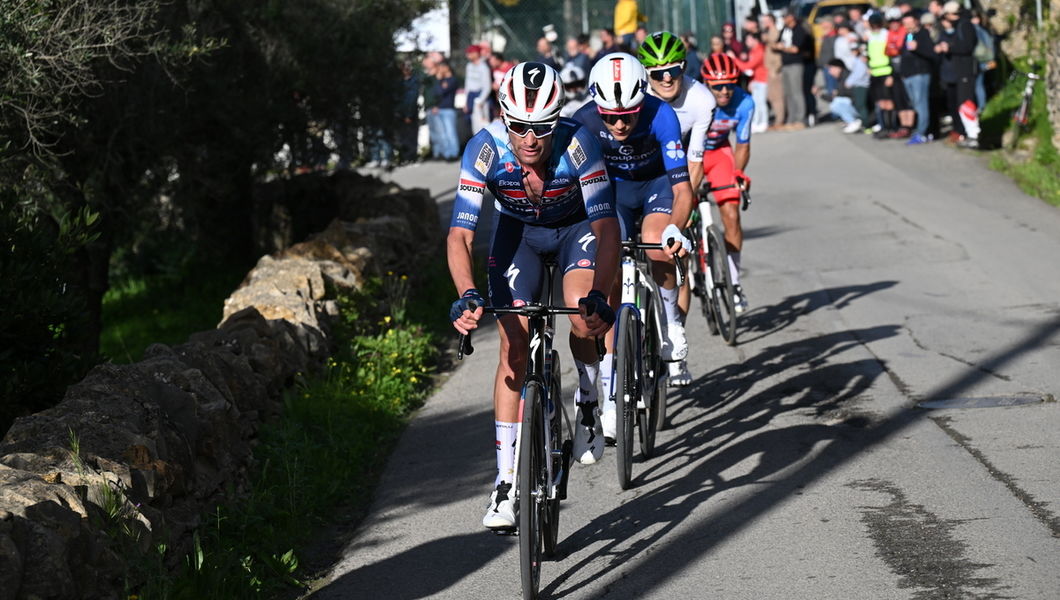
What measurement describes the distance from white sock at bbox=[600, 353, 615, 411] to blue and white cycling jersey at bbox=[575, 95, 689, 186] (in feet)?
3.81

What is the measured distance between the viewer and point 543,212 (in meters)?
6.81

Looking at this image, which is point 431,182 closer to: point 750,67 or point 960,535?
point 750,67

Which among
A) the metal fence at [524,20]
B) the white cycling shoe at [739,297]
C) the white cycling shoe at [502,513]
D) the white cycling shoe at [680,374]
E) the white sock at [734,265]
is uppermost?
the metal fence at [524,20]

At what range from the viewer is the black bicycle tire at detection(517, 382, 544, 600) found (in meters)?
5.64

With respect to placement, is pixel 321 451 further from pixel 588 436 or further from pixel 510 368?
pixel 510 368

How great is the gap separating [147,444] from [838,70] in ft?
70.6

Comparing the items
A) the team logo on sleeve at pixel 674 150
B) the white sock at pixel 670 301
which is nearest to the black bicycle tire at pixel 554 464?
the team logo on sleeve at pixel 674 150

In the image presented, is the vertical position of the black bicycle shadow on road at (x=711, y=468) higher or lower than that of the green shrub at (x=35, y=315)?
lower

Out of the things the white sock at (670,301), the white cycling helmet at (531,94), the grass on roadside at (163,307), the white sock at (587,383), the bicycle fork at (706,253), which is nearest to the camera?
the white cycling helmet at (531,94)

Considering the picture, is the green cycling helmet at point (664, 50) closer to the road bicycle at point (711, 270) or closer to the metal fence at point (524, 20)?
the road bicycle at point (711, 270)

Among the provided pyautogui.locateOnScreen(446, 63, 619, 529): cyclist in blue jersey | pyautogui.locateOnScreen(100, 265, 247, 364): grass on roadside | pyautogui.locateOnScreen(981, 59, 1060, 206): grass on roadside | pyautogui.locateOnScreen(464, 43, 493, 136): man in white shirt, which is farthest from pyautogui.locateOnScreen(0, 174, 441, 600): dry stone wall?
pyautogui.locateOnScreen(464, 43, 493, 136): man in white shirt

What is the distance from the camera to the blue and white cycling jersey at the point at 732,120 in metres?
11.4

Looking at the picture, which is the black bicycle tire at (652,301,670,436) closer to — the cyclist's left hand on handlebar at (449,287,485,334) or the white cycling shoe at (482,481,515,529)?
the white cycling shoe at (482,481,515,529)

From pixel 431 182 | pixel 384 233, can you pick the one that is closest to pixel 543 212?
pixel 384 233
